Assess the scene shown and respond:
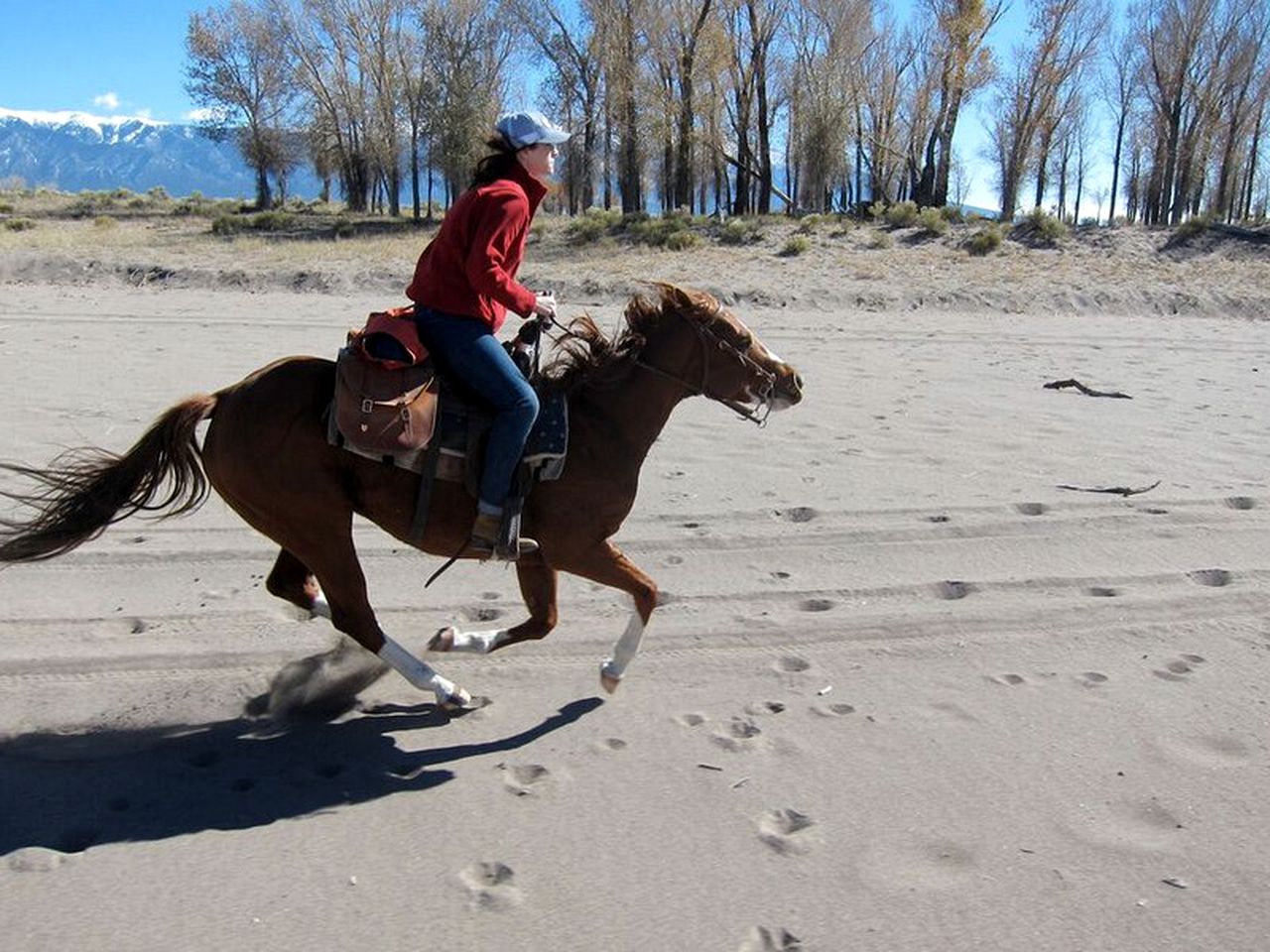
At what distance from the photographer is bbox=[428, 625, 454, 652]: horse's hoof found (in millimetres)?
4926

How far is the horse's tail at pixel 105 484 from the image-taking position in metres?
4.50

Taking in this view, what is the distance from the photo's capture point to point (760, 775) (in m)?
4.11

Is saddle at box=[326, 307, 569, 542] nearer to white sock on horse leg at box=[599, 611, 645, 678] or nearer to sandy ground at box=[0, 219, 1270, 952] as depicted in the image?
white sock on horse leg at box=[599, 611, 645, 678]

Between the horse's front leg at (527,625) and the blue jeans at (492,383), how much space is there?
56 centimetres

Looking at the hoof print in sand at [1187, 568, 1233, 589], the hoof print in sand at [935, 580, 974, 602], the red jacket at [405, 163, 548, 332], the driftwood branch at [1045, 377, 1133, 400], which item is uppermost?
the red jacket at [405, 163, 548, 332]

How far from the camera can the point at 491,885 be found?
11.2 feet

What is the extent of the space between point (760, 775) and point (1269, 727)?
2.25m

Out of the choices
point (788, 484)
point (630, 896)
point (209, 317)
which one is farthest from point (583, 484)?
point (209, 317)

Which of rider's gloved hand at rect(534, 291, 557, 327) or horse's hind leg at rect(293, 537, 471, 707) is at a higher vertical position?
rider's gloved hand at rect(534, 291, 557, 327)

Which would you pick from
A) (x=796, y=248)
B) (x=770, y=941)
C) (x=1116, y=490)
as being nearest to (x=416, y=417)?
(x=770, y=941)

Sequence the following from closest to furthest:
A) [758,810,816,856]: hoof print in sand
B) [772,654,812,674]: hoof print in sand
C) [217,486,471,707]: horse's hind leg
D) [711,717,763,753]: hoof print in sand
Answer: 1. [758,810,816,856]: hoof print in sand
2. [711,717,763,753]: hoof print in sand
3. [217,486,471,707]: horse's hind leg
4. [772,654,812,674]: hoof print in sand

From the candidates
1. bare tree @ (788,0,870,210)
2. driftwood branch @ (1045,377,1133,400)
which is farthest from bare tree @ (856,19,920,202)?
driftwood branch @ (1045,377,1133,400)

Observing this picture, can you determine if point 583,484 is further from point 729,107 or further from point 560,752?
point 729,107

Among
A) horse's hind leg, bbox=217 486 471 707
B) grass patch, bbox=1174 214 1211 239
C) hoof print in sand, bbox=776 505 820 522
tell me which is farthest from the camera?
grass patch, bbox=1174 214 1211 239
